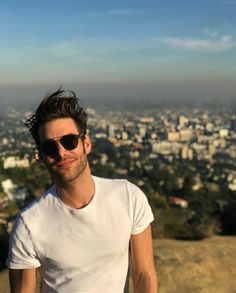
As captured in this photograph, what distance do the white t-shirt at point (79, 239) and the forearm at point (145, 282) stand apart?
94 millimetres

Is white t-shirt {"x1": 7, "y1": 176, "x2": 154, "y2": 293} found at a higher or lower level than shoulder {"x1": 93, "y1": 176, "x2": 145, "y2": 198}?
lower

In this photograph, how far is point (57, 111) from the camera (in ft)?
5.44

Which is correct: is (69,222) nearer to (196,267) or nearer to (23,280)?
(23,280)

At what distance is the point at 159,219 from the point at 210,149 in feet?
113

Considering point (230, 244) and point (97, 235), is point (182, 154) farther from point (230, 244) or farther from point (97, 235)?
point (97, 235)

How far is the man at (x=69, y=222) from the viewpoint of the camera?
5.42 ft

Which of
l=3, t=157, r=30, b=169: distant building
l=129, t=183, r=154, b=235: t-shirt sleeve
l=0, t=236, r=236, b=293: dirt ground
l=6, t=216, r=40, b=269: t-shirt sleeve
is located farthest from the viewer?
l=3, t=157, r=30, b=169: distant building

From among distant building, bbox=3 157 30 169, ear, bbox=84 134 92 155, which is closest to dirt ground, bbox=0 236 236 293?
ear, bbox=84 134 92 155

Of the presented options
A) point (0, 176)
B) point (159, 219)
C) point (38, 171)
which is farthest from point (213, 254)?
point (38, 171)

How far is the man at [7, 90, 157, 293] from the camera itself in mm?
1653

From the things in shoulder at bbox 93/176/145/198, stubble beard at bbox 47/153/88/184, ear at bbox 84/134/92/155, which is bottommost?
shoulder at bbox 93/176/145/198

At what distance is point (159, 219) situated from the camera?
31.9 ft

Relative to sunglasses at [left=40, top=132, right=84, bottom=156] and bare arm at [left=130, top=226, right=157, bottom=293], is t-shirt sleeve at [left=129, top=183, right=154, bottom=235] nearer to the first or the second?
bare arm at [left=130, top=226, right=157, bottom=293]

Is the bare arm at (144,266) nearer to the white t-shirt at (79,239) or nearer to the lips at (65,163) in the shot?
the white t-shirt at (79,239)
